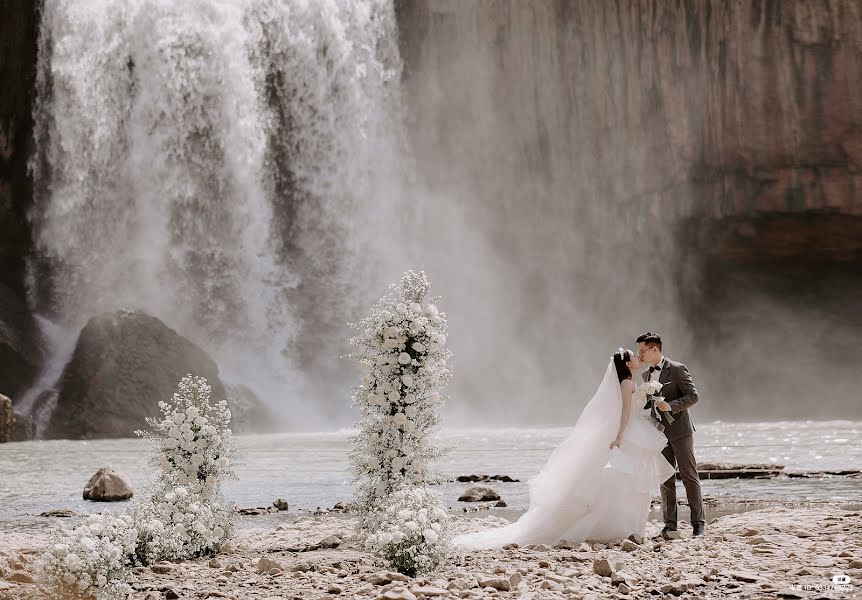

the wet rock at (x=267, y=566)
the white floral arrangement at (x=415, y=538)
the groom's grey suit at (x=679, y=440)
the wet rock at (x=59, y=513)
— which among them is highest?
the groom's grey suit at (x=679, y=440)

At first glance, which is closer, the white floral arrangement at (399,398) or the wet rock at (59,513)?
the white floral arrangement at (399,398)

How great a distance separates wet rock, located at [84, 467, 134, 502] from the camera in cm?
1466

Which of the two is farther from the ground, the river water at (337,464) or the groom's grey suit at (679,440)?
the groom's grey suit at (679,440)

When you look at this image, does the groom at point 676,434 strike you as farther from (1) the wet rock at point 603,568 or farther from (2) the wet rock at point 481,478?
(2) the wet rock at point 481,478

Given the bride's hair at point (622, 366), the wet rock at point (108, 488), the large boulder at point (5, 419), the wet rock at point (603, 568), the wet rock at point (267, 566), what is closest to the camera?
the wet rock at point (603, 568)

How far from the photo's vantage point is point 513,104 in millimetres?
50875

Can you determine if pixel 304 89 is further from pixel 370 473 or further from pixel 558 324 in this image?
pixel 370 473

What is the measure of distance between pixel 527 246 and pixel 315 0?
17.4m

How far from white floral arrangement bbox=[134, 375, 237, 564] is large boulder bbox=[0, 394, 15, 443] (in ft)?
88.5

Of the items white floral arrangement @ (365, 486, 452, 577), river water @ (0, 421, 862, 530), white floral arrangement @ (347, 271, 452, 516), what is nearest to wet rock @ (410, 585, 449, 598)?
white floral arrangement @ (365, 486, 452, 577)

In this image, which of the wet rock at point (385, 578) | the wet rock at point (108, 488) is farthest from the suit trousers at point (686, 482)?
the wet rock at point (108, 488)

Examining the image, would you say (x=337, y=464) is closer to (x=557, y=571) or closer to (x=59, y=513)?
(x=59, y=513)

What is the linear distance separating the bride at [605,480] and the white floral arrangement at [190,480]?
7.68 feet

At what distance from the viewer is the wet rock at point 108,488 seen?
1466 cm
